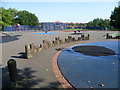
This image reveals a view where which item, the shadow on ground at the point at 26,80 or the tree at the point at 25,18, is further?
the tree at the point at 25,18

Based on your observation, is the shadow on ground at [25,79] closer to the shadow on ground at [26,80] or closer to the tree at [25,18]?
the shadow on ground at [26,80]

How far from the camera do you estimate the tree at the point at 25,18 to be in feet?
216

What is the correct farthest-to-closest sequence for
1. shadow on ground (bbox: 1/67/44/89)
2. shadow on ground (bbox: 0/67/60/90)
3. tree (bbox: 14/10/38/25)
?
tree (bbox: 14/10/38/25), shadow on ground (bbox: 1/67/44/89), shadow on ground (bbox: 0/67/60/90)

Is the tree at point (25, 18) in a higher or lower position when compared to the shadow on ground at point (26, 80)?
higher

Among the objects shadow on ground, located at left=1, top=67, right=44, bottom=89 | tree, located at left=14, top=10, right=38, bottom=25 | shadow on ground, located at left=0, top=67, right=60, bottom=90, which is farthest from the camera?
tree, located at left=14, top=10, right=38, bottom=25

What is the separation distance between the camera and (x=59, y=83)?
4.29 m

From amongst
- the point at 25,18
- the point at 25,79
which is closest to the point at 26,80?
the point at 25,79

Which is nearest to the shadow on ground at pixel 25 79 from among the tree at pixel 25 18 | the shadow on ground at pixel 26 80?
the shadow on ground at pixel 26 80

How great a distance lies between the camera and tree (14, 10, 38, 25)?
65.8 m

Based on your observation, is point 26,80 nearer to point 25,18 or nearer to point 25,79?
point 25,79

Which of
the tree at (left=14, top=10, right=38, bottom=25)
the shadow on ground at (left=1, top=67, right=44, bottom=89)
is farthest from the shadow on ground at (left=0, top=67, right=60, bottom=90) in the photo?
the tree at (left=14, top=10, right=38, bottom=25)

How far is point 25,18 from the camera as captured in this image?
2616 inches

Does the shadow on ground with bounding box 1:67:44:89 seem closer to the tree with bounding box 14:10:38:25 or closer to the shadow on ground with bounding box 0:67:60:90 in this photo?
the shadow on ground with bounding box 0:67:60:90

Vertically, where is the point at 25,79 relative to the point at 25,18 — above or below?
below
